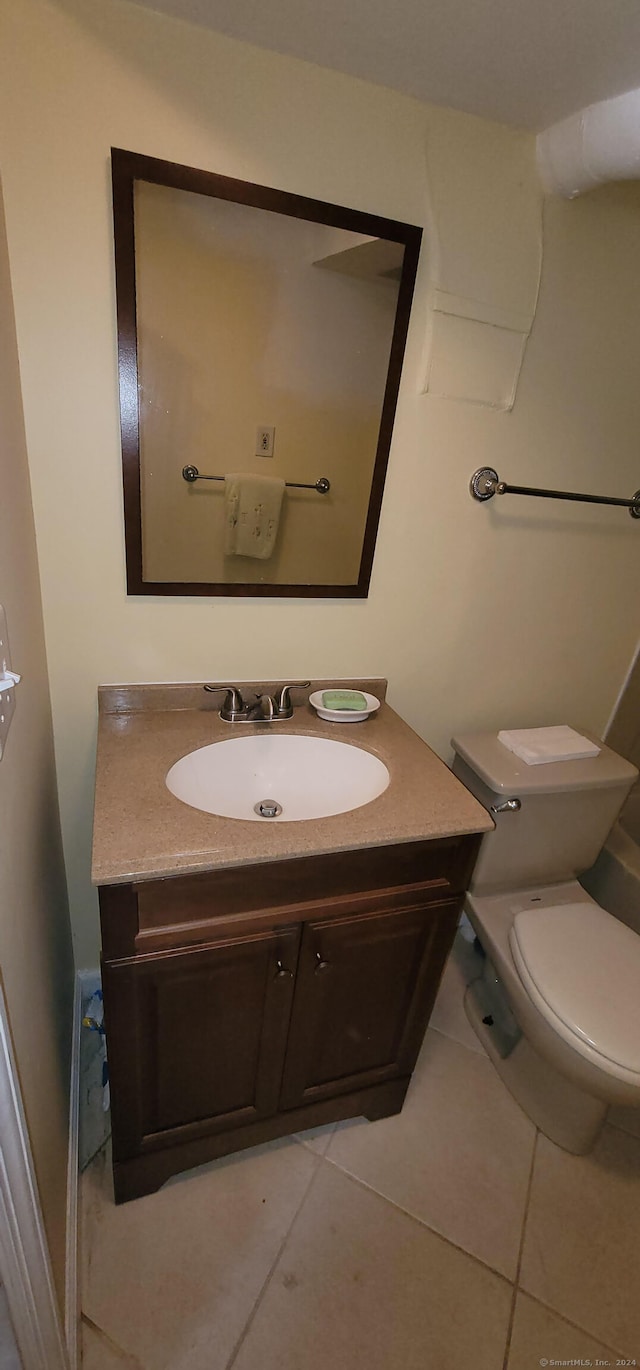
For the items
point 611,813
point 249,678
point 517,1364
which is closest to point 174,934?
point 249,678

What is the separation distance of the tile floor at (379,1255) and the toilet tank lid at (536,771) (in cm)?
84

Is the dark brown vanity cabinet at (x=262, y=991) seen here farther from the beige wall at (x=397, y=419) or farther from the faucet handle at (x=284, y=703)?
the beige wall at (x=397, y=419)

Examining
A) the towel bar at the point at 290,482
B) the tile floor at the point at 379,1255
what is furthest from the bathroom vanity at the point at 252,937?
the towel bar at the point at 290,482

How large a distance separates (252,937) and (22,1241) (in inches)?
17.2

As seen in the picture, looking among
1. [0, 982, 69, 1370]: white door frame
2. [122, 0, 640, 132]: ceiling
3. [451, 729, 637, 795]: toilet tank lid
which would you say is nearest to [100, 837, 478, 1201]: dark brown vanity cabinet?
Answer: [0, 982, 69, 1370]: white door frame

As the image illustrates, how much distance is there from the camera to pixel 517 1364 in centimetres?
101

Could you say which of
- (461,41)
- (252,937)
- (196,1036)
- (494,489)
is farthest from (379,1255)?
(461,41)

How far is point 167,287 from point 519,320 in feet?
2.32

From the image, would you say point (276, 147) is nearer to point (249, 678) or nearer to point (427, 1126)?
point (249, 678)

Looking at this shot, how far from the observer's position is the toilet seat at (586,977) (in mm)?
1096

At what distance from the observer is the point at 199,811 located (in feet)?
2.99

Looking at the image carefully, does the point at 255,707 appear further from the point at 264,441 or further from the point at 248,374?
the point at 248,374

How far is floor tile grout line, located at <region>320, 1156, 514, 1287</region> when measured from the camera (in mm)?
1120

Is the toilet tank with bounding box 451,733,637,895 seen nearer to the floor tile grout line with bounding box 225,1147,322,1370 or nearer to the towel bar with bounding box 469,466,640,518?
the towel bar with bounding box 469,466,640,518
